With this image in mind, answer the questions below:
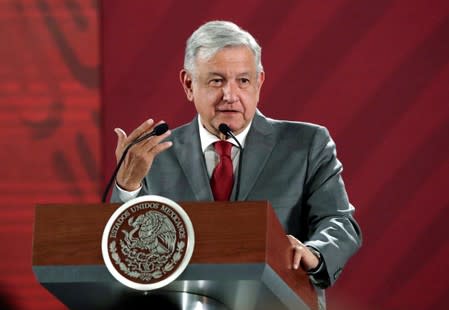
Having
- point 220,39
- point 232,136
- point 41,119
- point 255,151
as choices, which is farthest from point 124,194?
point 41,119

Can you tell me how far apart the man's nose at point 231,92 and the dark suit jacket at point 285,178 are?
10cm

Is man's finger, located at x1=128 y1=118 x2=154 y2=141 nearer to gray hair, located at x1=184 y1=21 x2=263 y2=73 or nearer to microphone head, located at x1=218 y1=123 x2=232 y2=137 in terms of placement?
microphone head, located at x1=218 y1=123 x2=232 y2=137

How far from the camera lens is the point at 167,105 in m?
3.69

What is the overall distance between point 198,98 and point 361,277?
4.17 feet

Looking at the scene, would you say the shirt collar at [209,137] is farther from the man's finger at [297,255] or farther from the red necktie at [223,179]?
the man's finger at [297,255]

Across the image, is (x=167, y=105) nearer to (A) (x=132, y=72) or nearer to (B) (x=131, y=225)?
(A) (x=132, y=72)

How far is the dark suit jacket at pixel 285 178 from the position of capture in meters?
2.32

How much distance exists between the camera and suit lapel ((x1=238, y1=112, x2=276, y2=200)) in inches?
92.9

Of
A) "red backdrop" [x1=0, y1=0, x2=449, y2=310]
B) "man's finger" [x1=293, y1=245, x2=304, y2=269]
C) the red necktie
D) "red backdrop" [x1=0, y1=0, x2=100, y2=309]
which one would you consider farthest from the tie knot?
"red backdrop" [x1=0, y1=0, x2=100, y2=309]

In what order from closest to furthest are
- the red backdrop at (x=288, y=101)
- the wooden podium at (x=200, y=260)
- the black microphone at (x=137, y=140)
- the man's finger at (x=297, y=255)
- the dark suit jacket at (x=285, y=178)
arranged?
the wooden podium at (x=200, y=260)
the man's finger at (x=297, y=255)
the black microphone at (x=137, y=140)
the dark suit jacket at (x=285, y=178)
the red backdrop at (x=288, y=101)

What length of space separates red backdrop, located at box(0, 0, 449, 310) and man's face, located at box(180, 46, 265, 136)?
1.12m

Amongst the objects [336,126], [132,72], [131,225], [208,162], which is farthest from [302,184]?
[132,72]

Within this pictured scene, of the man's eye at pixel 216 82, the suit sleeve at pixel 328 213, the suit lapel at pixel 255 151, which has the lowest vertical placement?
the suit lapel at pixel 255 151

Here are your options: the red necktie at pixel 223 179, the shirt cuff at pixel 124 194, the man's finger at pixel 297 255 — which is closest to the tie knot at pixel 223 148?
the red necktie at pixel 223 179
